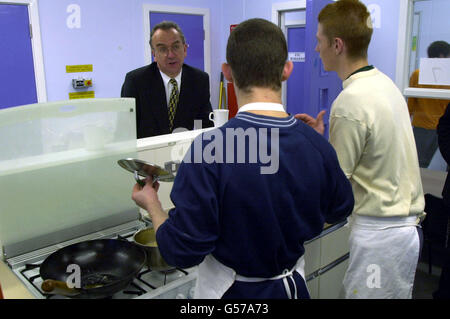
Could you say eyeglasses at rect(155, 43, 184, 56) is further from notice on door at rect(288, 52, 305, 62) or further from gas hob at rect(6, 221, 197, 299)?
notice on door at rect(288, 52, 305, 62)

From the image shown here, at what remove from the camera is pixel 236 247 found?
104 centimetres

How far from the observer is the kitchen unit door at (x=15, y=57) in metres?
3.58

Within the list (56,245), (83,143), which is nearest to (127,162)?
(83,143)

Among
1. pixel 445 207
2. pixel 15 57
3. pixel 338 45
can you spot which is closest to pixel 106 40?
pixel 15 57

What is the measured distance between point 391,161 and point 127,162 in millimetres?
932

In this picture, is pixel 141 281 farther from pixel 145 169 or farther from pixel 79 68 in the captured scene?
pixel 79 68

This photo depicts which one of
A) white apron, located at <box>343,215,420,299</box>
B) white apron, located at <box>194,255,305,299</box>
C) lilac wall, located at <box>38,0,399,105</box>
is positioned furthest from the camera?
lilac wall, located at <box>38,0,399,105</box>

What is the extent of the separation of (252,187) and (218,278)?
0.30 m

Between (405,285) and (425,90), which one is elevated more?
→ (425,90)

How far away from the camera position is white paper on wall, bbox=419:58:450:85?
10.7 feet

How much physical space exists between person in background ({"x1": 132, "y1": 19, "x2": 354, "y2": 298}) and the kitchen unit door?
3.18 meters

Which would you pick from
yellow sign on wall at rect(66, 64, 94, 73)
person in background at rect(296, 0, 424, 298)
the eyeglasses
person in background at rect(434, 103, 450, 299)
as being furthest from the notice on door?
person in background at rect(296, 0, 424, 298)

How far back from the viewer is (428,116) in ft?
11.1

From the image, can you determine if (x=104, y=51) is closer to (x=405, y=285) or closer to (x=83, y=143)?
(x=83, y=143)
